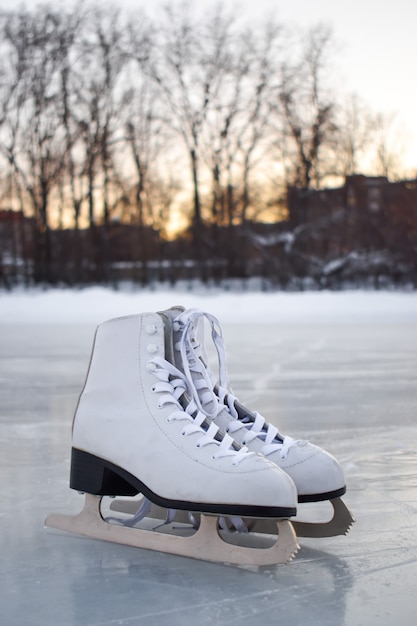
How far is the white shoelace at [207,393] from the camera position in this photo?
5.43 feet

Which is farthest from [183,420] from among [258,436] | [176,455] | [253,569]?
[253,569]

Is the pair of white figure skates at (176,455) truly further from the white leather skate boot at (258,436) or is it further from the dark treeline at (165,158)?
the dark treeline at (165,158)

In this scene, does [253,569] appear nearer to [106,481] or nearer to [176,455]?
[176,455]

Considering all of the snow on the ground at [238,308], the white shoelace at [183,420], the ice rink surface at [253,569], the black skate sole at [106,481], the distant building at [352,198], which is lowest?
the snow on the ground at [238,308]

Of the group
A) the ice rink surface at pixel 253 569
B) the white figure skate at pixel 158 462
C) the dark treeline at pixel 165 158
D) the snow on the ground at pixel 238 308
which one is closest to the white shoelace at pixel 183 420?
the white figure skate at pixel 158 462

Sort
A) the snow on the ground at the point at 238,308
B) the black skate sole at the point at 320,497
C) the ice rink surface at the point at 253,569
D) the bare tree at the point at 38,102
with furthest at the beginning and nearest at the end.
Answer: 1. the bare tree at the point at 38,102
2. the snow on the ground at the point at 238,308
3. the black skate sole at the point at 320,497
4. the ice rink surface at the point at 253,569

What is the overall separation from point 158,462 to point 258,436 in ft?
0.78

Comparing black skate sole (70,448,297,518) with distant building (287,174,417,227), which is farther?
distant building (287,174,417,227)

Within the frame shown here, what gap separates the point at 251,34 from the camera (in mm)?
18219

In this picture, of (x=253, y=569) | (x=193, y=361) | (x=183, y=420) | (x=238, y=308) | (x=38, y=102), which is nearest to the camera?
(x=253, y=569)

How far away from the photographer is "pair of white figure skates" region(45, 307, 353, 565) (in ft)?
4.94

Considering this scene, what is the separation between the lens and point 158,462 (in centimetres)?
157

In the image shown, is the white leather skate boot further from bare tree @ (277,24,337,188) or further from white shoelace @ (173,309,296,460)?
bare tree @ (277,24,337,188)

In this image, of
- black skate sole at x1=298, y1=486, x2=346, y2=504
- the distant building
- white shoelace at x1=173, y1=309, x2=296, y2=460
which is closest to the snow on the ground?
the distant building
